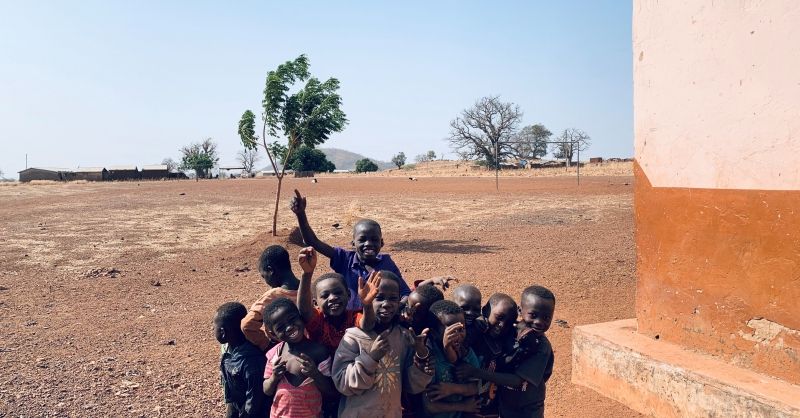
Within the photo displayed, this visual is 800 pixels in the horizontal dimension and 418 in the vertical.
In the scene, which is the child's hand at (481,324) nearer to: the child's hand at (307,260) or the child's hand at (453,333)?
the child's hand at (453,333)

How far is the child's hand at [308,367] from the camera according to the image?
9.30 feet

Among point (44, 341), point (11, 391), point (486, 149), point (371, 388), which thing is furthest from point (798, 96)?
point (486, 149)

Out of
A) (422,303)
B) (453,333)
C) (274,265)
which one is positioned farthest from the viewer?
(274,265)

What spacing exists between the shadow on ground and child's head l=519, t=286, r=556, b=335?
8446 mm

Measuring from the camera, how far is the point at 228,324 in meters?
3.39

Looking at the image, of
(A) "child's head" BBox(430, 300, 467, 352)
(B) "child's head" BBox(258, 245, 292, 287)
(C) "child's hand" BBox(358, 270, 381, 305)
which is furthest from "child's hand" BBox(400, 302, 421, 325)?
Result: (B) "child's head" BBox(258, 245, 292, 287)

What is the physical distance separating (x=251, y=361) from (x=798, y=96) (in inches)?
135

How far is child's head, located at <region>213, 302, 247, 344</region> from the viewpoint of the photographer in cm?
338

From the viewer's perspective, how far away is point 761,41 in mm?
3547

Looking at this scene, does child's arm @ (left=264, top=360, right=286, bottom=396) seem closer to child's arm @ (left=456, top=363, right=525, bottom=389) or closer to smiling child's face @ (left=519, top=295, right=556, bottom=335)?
child's arm @ (left=456, top=363, right=525, bottom=389)

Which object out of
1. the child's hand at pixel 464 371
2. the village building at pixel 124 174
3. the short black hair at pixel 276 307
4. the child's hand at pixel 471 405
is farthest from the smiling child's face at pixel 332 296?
the village building at pixel 124 174

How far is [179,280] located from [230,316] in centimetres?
678

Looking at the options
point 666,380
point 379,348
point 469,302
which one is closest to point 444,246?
point 666,380

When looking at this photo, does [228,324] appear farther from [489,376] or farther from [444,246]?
[444,246]
